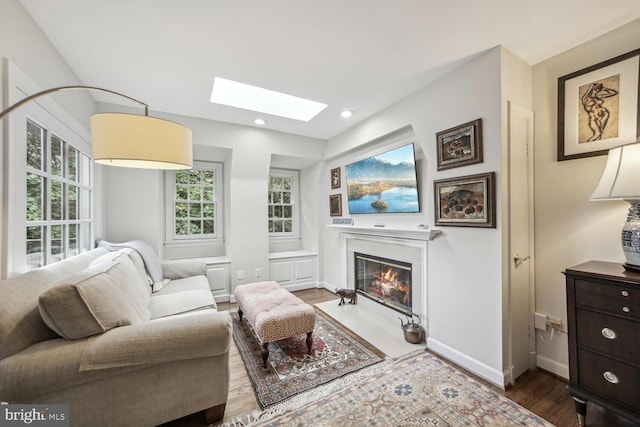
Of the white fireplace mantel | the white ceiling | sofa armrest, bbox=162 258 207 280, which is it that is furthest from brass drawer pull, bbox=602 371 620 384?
sofa armrest, bbox=162 258 207 280

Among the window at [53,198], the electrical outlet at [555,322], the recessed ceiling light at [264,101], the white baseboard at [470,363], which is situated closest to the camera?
the window at [53,198]

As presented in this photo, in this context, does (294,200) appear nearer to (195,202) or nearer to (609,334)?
(195,202)

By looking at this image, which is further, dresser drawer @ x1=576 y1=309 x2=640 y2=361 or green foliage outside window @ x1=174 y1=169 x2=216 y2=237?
green foliage outside window @ x1=174 y1=169 x2=216 y2=237

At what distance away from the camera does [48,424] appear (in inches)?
44.6

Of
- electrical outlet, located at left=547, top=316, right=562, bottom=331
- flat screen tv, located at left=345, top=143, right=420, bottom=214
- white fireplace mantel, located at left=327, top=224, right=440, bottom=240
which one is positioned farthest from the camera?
flat screen tv, located at left=345, top=143, right=420, bottom=214

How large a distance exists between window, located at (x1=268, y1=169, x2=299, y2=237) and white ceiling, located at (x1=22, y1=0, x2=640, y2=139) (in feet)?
7.70

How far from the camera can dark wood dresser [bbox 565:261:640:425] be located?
1.32 meters

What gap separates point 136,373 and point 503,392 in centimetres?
235

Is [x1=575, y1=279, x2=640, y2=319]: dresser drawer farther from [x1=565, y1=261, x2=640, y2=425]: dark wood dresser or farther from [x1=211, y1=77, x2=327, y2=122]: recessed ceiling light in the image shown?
[x1=211, y1=77, x2=327, y2=122]: recessed ceiling light

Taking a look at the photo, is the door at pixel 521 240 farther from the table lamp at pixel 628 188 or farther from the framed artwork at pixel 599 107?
the table lamp at pixel 628 188

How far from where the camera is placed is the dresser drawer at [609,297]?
1.31 metres

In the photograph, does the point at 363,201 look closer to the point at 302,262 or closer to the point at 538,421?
the point at 302,262

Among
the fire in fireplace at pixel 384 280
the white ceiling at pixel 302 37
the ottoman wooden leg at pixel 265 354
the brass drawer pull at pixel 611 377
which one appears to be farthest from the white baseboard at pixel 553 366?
the white ceiling at pixel 302 37

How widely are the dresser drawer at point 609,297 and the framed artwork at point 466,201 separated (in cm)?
59
